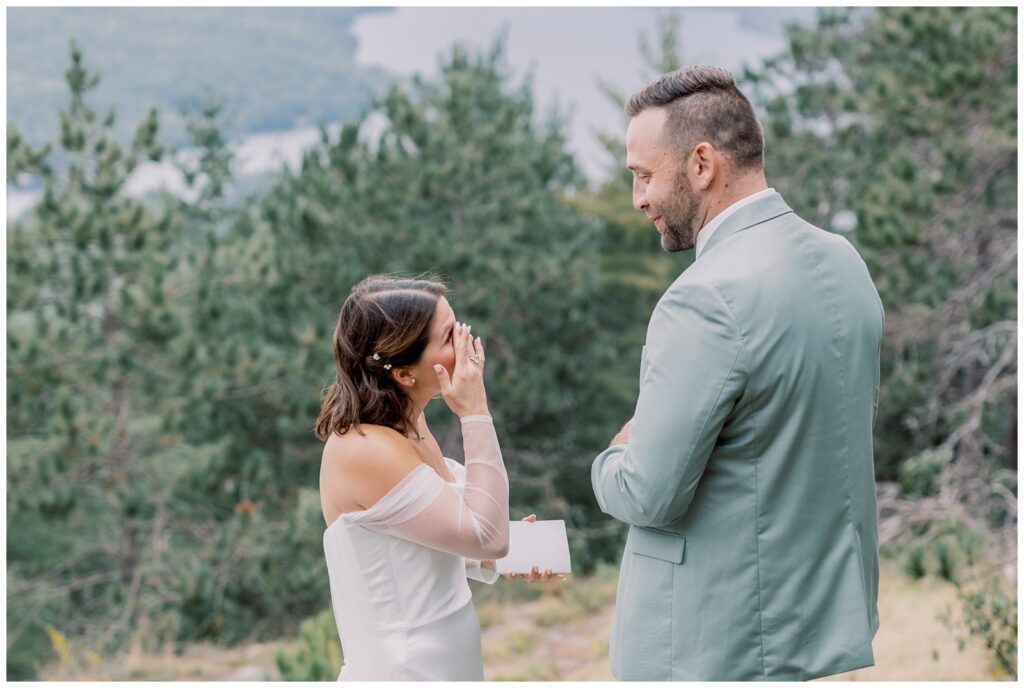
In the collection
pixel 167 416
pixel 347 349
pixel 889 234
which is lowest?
pixel 167 416

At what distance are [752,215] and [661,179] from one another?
182 millimetres

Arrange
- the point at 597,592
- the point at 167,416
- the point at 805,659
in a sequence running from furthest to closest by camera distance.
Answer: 1. the point at 167,416
2. the point at 597,592
3. the point at 805,659

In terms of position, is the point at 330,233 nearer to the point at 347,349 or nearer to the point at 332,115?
the point at 332,115

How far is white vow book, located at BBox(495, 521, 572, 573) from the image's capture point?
6.39ft

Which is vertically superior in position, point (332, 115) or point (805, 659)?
point (332, 115)

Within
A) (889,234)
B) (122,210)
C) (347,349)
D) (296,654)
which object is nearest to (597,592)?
(296,654)

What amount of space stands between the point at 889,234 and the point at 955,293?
837 millimetres

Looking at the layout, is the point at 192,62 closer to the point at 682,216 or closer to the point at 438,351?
the point at 438,351

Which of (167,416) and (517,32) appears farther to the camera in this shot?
(517,32)

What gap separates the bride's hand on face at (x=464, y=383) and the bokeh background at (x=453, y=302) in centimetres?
329

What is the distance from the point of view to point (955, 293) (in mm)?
7297

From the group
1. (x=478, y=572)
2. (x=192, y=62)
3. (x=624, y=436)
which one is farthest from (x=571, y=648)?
(x=192, y=62)

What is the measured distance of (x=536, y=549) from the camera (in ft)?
6.44

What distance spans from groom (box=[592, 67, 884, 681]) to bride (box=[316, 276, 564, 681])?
26 centimetres
